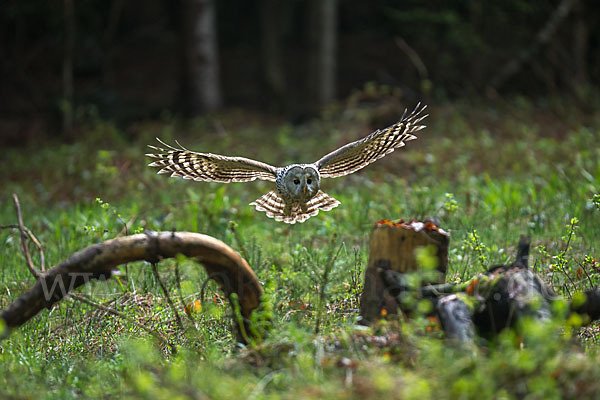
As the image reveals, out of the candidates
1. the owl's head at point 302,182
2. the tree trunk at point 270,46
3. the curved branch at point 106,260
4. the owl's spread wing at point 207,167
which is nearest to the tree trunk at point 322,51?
the tree trunk at point 270,46

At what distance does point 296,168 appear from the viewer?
5.26 m

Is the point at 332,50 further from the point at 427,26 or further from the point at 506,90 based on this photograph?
the point at 506,90

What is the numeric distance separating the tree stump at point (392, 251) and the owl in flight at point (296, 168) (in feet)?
5.70

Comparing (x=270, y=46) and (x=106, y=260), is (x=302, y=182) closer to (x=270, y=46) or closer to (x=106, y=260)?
(x=106, y=260)

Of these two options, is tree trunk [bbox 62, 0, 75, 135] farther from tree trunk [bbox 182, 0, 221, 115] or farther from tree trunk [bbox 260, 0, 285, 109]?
tree trunk [bbox 260, 0, 285, 109]

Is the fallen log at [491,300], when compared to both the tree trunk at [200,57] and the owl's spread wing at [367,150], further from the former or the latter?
the tree trunk at [200,57]

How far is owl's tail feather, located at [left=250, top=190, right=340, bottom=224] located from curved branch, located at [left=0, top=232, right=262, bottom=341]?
2.18 meters

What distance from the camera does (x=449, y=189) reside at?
8102 millimetres

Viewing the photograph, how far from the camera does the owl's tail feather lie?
5508 mm

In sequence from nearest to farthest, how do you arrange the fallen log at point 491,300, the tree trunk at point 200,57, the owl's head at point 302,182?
the fallen log at point 491,300 < the owl's head at point 302,182 < the tree trunk at point 200,57

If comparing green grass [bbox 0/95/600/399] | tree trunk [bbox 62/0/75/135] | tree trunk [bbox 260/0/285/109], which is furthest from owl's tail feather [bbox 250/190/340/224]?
tree trunk [bbox 260/0/285/109]

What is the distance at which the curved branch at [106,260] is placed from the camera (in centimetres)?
307

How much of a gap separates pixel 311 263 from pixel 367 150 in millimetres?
1953

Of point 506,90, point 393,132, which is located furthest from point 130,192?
point 506,90
